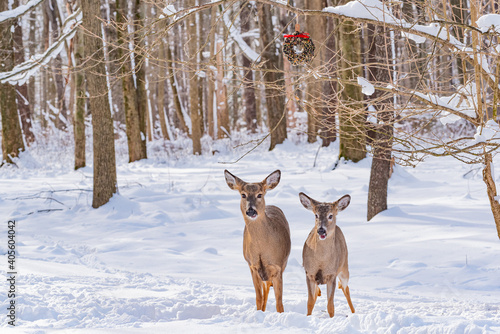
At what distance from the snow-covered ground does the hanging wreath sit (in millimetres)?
2393

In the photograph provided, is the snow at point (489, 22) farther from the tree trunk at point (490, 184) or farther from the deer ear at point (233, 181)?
the deer ear at point (233, 181)

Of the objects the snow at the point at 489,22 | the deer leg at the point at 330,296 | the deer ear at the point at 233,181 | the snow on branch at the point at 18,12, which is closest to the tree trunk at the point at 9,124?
the snow on branch at the point at 18,12

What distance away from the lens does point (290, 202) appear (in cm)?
1130

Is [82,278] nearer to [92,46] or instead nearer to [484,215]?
[92,46]

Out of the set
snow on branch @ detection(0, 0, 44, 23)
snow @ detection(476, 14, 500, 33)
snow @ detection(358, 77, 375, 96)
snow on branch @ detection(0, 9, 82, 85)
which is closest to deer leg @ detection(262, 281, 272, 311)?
snow @ detection(358, 77, 375, 96)

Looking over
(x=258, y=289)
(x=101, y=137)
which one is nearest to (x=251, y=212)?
(x=258, y=289)

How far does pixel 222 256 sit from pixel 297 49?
12.8 feet

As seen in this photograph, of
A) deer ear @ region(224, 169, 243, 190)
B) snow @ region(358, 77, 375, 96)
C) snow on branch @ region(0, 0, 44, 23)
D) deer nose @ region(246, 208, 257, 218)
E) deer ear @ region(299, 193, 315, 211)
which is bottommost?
deer nose @ region(246, 208, 257, 218)

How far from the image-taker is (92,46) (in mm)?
10812

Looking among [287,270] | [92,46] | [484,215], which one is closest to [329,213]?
[287,270]

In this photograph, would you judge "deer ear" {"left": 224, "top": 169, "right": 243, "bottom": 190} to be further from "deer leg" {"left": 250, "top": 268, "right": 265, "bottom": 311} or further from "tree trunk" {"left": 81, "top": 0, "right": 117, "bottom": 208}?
"tree trunk" {"left": 81, "top": 0, "right": 117, "bottom": 208}

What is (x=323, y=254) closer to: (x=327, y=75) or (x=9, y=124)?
(x=327, y=75)

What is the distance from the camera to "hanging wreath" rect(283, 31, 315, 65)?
5625 millimetres

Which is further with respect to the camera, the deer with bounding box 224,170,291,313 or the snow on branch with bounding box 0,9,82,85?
the snow on branch with bounding box 0,9,82,85
